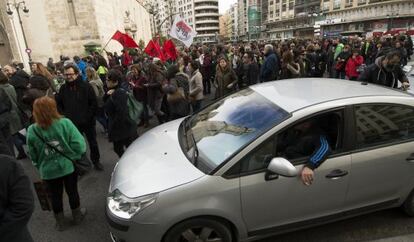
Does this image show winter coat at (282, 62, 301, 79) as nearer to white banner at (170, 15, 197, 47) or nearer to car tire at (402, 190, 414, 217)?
white banner at (170, 15, 197, 47)

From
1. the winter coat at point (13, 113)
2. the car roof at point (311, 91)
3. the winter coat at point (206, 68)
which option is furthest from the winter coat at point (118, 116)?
the winter coat at point (206, 68)

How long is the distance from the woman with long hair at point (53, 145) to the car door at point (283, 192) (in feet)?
6.36

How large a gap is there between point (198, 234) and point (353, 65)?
8563mm

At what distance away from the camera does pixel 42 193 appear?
3240mm

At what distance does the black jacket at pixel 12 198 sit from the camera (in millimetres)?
1595

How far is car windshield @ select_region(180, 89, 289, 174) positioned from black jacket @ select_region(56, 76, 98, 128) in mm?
1961

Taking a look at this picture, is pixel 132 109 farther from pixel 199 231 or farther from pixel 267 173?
pixel 267 173

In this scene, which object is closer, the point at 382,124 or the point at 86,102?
the point at 382,124

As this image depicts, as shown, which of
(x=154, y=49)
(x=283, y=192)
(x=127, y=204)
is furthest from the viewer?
(x=154, y=49)

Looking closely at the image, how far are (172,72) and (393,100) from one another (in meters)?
4.52

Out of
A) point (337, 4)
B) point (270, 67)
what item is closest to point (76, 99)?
point (270, 67)

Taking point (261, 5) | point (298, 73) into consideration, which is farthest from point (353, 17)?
point (298, 73)

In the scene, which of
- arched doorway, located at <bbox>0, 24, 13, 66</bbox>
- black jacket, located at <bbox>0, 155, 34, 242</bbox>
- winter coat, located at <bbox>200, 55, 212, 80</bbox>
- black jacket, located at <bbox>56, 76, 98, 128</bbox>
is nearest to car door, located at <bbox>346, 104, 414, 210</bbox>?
black jacket, located at <bbox>0, 155, 34, 242</bbox>

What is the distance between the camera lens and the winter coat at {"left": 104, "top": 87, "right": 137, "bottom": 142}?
4359 mm
